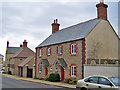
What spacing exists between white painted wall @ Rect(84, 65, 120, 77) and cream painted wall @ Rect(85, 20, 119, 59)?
6.39 feet

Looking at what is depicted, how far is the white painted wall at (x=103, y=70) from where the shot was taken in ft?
53.0

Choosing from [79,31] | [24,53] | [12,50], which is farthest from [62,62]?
[12,50]

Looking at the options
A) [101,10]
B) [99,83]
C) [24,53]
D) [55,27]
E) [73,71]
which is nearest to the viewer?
[99,83]

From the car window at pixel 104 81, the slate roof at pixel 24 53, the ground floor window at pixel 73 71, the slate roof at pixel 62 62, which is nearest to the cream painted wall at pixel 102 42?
the ground floor window at pixel 73 71

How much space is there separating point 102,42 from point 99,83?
36.1 ft

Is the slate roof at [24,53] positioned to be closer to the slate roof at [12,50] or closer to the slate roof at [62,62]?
the slate roof at [12,50]

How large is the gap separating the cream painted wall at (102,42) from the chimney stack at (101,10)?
0.84m

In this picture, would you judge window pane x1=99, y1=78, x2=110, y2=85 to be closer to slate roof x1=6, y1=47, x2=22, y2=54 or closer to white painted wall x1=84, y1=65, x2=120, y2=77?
white painted wall x1=84, y1=65, x2=120, y2=77

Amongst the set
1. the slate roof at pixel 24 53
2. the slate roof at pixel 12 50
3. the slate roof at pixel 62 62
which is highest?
the slate roof at pixel 12 50

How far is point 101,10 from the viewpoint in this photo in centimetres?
2241

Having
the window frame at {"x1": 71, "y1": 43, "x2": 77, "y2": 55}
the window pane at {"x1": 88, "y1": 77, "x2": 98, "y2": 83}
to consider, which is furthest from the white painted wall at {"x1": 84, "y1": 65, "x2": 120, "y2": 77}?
the window pane at {"x1": 88, "y1": 77, "x2": 98, "y2": 83}

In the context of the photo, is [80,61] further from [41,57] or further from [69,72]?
[41,57]

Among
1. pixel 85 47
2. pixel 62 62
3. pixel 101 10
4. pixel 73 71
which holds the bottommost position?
pixel 73 71

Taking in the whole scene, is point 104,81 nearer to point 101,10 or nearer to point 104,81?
point 104,81
